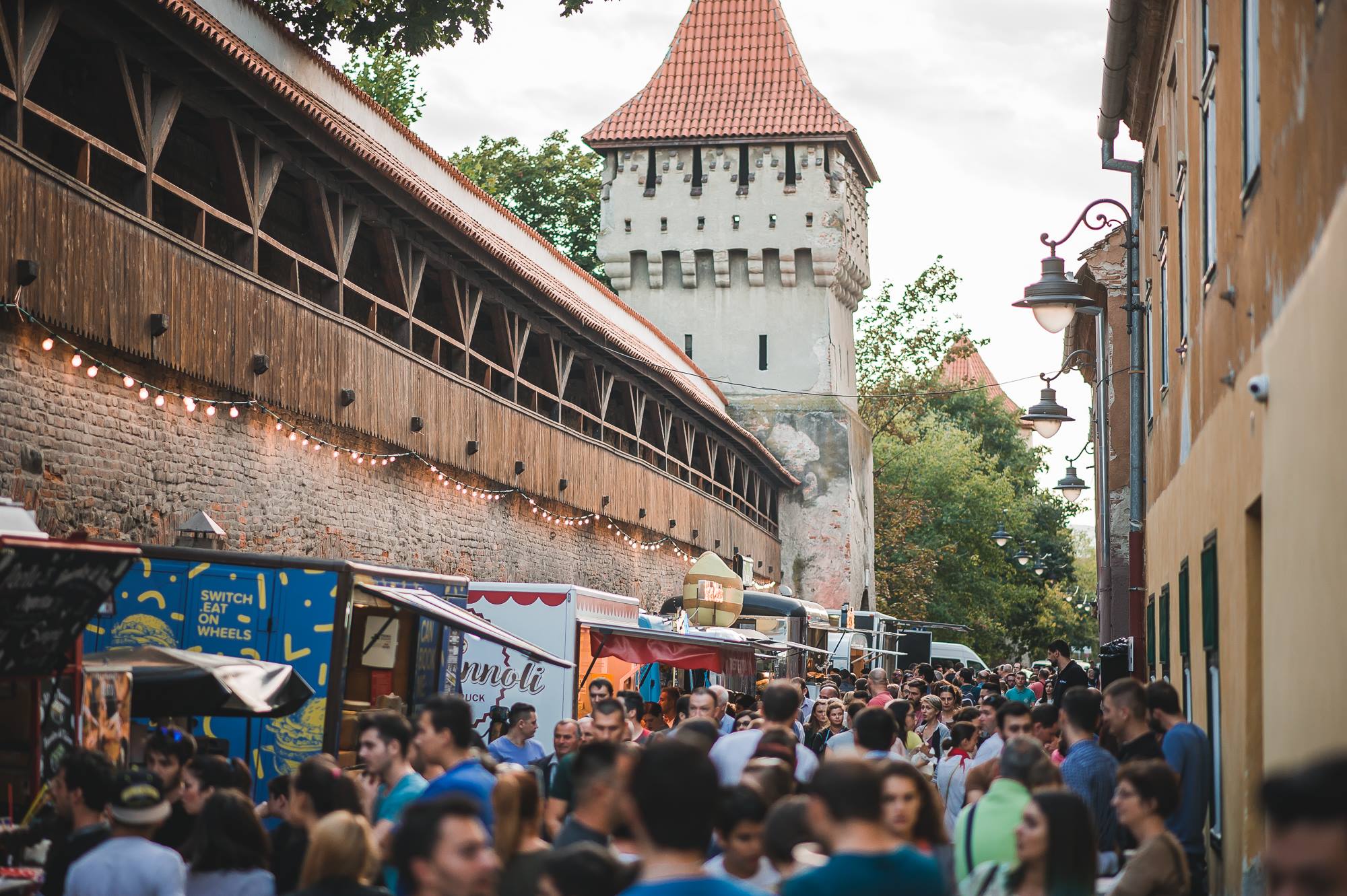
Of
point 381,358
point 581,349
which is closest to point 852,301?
point 581,349

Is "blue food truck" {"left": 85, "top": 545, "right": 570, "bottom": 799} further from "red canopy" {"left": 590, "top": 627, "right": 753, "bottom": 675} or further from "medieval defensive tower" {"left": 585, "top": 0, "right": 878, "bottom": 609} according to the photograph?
"medieval defensive tower" {"left": 585, "top": 0, "right": 878, "bottom": 609}

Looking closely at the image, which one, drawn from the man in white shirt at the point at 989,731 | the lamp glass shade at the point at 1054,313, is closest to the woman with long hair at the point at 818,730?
the man in white shirt at the point at 989,731

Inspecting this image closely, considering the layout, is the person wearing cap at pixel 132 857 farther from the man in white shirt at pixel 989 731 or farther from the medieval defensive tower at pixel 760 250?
the medieval defensive tower at pixel 760 250

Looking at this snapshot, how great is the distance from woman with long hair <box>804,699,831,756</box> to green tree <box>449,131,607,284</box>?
130 ft

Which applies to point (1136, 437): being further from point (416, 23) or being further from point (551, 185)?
point (551, 185)

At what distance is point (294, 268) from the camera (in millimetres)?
18766

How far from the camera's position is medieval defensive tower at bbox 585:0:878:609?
51.5 meters

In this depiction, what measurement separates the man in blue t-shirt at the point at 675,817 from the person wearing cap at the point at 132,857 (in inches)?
94.6

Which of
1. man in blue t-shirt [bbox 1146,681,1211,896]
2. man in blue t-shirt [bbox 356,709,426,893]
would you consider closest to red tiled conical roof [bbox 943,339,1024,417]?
man in blue t-shirt [bbox 1146,681,1211,896]

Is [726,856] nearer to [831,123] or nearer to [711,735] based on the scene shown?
[711,735]

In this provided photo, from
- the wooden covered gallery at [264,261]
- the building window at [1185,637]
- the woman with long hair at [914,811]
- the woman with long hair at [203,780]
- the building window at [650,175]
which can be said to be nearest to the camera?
the woman with long hair at [914,811]

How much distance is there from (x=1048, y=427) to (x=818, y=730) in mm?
7476

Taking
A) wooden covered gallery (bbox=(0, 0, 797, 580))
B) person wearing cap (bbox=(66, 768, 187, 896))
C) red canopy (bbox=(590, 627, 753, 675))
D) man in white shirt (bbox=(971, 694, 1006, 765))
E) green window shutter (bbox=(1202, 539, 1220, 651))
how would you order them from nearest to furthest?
person wearing cap (bbox=(66, 768, 187, 896)), man in white shirt (bbox=(971, 694, 1006, 765)), green window shutter (bbox=(1202, 539, 1220, 651)), wooden covered gallery (bbox=(0, 0, 797, 580)), red canopy (bbox=(590, 627, 753, 675))

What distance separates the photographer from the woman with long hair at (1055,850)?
201 inches
